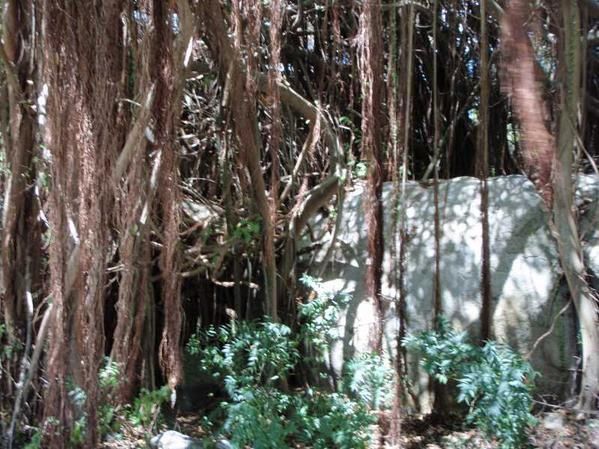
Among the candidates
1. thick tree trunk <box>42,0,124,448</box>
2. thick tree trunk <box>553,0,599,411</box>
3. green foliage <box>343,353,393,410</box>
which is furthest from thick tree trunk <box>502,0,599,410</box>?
thick tree trunk <box>42,0,124,448</box>

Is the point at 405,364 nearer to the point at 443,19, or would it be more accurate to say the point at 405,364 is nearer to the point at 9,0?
the point at 443,19

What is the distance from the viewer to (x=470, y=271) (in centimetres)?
436

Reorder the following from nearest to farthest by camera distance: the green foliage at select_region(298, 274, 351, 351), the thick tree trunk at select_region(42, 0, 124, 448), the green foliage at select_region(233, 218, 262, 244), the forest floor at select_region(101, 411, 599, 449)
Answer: the thick tree trunk at select_region(42, 0, 124, 448), the forest floor at select_region(101, 411, 599, 449), the green foliage at select_region(298, 274, 351, 351), the green foliage at select_region(233, 218, 262, 244)

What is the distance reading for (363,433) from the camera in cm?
371

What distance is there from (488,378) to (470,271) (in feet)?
3.56

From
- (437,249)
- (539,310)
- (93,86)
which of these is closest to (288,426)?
(437,249)

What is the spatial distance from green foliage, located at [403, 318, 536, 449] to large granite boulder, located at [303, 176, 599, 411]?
403mm

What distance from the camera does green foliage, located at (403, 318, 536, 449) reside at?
332 centimetres

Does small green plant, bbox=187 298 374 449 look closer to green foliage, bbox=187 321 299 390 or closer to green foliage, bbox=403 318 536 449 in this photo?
green foliage, bbox=187 321 299 390

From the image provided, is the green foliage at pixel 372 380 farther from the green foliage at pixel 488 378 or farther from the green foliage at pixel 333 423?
the green foliage at pixel 488 378

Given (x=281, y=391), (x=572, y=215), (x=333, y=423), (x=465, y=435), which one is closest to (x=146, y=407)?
(x=281, y=391)

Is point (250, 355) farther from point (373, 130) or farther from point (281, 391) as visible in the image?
point (373, 130)

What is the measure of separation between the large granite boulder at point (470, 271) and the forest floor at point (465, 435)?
21cm

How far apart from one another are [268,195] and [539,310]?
5.87ft
